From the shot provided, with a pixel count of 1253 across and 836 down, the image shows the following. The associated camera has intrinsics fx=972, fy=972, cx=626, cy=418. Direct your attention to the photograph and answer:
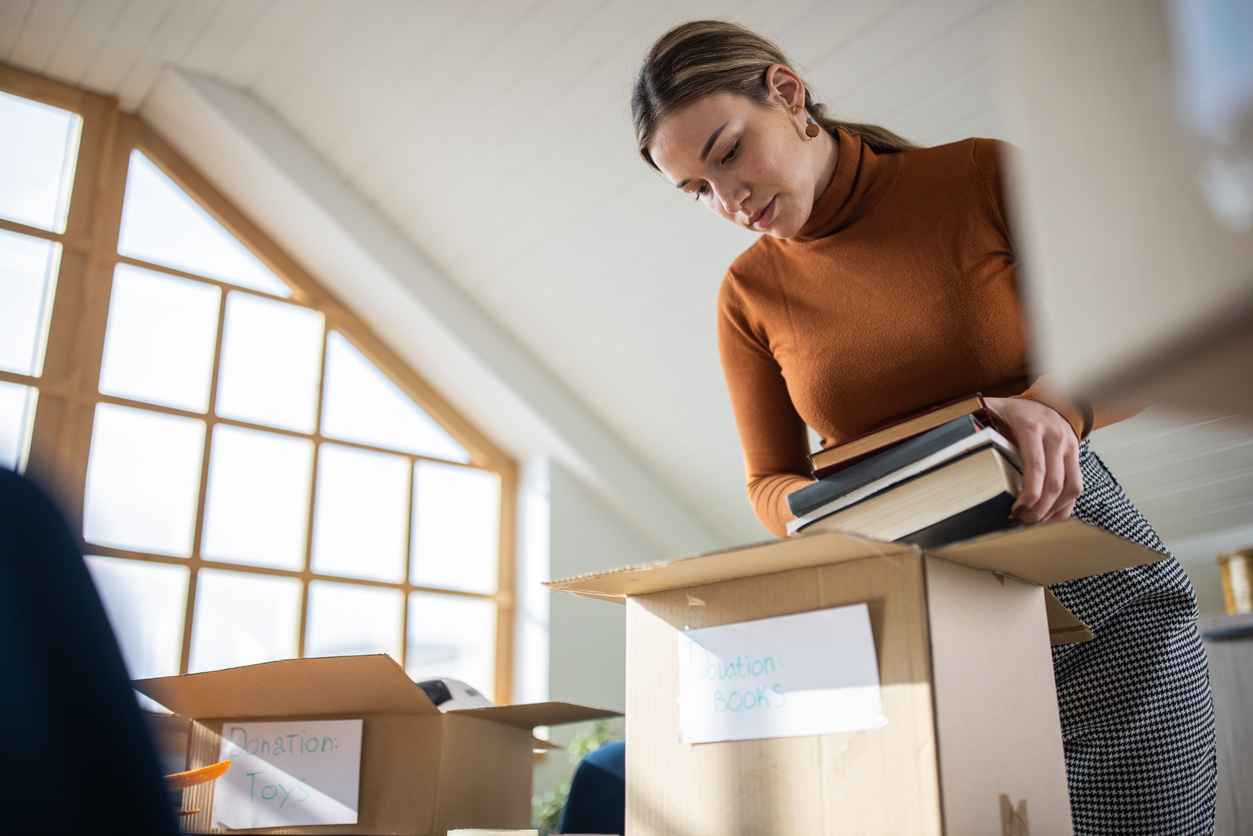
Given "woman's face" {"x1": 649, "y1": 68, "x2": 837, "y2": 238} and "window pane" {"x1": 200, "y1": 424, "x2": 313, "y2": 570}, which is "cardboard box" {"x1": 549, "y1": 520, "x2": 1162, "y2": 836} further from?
"window pane" {"x1": 200, "y1": 424, "x2": 313, "y2": 570}

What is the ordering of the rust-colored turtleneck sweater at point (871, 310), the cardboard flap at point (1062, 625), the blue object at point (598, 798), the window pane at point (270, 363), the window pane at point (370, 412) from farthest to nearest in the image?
the window pane at point (370, 412) < the window pane at point (270, 363) < the blue object at point (598, 798) < the rust-colored turtleneck sweater at point (871, 310) < the cardboard flap at point (1062, 625)

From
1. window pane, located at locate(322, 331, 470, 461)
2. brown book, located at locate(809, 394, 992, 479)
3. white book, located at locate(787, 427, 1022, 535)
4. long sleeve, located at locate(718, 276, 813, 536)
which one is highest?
window pane, located at locate(322, 331, 470, 461)

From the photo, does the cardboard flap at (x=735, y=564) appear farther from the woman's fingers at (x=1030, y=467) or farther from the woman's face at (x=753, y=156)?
the woman's face at (x=753, y=156)

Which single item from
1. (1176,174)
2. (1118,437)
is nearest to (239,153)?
(1118,437)

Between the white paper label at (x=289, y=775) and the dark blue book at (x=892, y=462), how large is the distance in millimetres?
589

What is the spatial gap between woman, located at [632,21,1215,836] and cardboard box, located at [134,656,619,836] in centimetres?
41

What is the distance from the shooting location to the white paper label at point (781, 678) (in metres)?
0.62

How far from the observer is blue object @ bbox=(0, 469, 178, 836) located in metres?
0.35

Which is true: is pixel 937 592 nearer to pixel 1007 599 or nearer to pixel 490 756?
pixel 1007 599

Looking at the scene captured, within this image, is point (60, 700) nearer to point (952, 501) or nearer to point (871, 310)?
point (952, 501)

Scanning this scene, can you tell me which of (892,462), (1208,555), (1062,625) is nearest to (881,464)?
(892,462)

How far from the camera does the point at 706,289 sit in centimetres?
360

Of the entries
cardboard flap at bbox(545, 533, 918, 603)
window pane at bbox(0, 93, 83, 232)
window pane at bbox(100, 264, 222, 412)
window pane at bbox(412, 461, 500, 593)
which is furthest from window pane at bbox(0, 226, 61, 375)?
cardboard flap at bbox(545, 533, 918, 603)

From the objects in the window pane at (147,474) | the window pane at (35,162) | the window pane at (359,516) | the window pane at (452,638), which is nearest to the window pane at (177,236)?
the window pane at (35,162)
